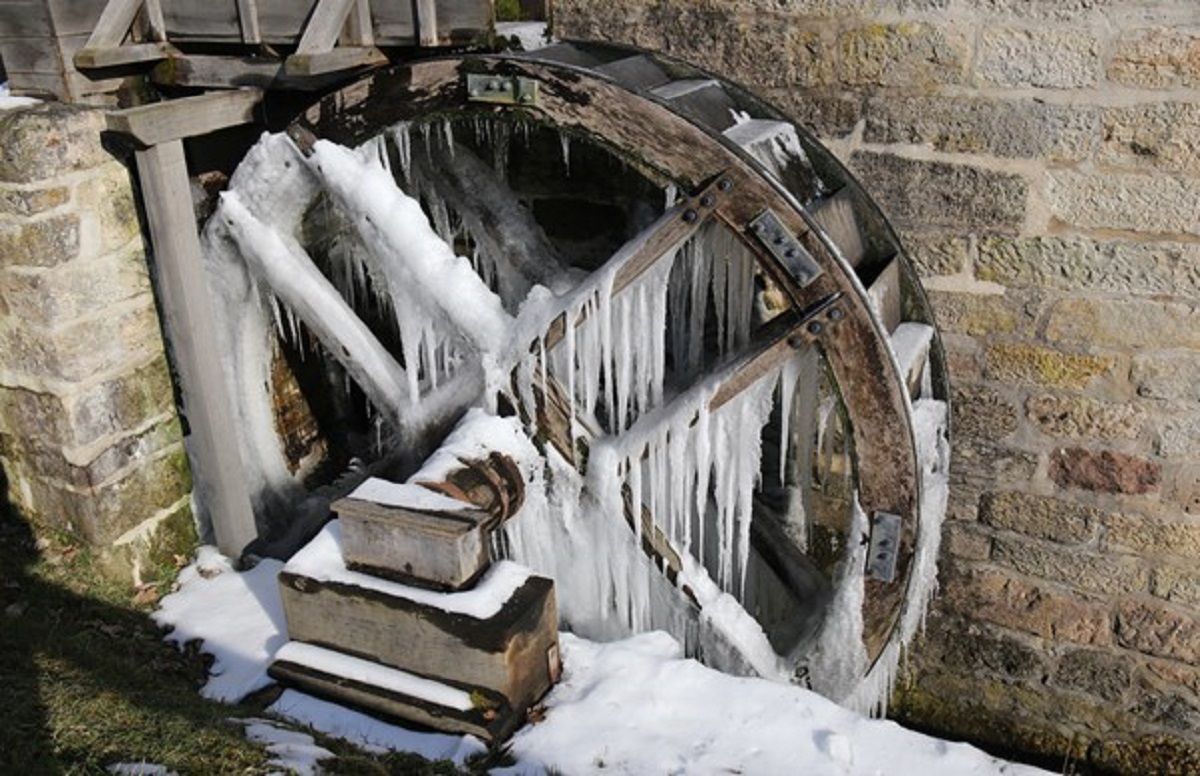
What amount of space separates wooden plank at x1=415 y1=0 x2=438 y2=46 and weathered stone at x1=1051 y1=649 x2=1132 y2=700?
9.56ft

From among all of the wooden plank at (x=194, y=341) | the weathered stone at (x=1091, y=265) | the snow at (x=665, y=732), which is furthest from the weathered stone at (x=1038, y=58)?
the wooden plank at (x=194, y=341)

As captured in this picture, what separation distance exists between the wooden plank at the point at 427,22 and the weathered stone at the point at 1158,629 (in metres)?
2.84

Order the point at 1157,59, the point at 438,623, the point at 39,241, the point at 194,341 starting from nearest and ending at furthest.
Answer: the point at 438,623 < the point at 1157,59 < the point at 39,241 < the point at 194,341

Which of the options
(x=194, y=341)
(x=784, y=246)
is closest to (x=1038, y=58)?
(x=784, y=246)

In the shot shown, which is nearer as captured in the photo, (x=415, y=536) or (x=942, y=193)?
(x=415, y=536)

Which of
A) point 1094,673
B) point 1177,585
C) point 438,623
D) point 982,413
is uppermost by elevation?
point 982,413

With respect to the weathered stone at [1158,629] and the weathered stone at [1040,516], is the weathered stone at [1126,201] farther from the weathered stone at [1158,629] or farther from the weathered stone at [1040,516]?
the weathered stone at [1158,629]

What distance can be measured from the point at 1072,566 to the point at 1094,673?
0.42 m

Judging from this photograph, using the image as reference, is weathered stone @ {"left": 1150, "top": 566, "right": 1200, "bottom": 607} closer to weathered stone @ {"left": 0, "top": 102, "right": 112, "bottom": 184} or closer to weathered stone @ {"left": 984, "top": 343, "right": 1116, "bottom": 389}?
weathered stone @ {"left": 984, "top": 343, "right": 1116, "bottom": 389}

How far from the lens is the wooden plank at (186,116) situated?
310 centimetres

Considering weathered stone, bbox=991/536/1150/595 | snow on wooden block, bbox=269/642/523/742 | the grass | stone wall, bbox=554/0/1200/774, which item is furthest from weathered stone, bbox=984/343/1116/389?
the grass

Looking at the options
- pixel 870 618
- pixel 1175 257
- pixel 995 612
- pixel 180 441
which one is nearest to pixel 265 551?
pixel 180 441

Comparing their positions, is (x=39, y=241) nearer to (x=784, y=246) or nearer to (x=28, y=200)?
(x=28, y=200)

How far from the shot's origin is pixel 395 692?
9.05ft
